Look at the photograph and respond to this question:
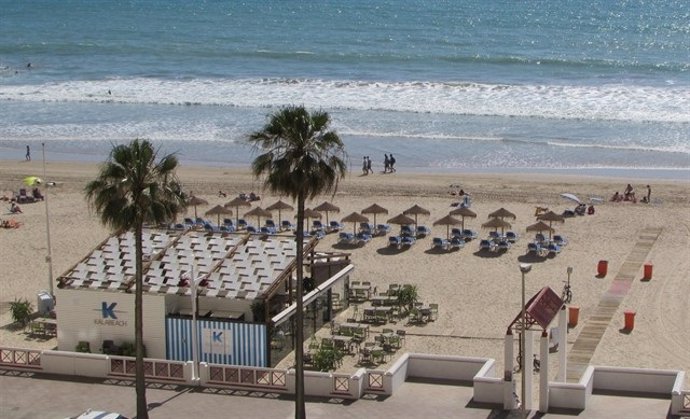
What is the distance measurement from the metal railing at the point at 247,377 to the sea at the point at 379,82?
2809 cm

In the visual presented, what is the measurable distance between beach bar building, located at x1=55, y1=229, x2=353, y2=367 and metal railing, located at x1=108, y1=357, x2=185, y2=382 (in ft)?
5.30

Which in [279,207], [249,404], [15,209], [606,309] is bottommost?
[249,404]

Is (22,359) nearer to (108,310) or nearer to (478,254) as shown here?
(108,310)

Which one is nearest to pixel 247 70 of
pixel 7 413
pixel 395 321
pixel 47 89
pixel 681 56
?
pixel 47 89

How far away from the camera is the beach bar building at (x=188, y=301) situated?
95.3 feet

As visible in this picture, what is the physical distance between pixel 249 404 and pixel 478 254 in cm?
1540

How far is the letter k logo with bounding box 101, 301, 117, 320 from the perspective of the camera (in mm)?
29766

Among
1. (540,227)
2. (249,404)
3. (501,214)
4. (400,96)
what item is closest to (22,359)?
(249,404)

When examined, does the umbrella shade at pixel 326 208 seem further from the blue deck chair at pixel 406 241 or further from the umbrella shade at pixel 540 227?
the umbrella shade at pixel 540 227

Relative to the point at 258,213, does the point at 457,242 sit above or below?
below

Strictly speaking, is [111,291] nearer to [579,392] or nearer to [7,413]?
[7,413]

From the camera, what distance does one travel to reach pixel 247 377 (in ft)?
84.6

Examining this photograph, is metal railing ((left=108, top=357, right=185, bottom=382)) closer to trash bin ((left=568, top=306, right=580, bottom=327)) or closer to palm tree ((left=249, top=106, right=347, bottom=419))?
palm tree ((left=249, top=106, right=347, bottom=419))

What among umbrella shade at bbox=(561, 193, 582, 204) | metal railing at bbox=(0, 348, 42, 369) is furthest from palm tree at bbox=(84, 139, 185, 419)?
umbrella shade at bbox=(561, 193, 582, 204)
